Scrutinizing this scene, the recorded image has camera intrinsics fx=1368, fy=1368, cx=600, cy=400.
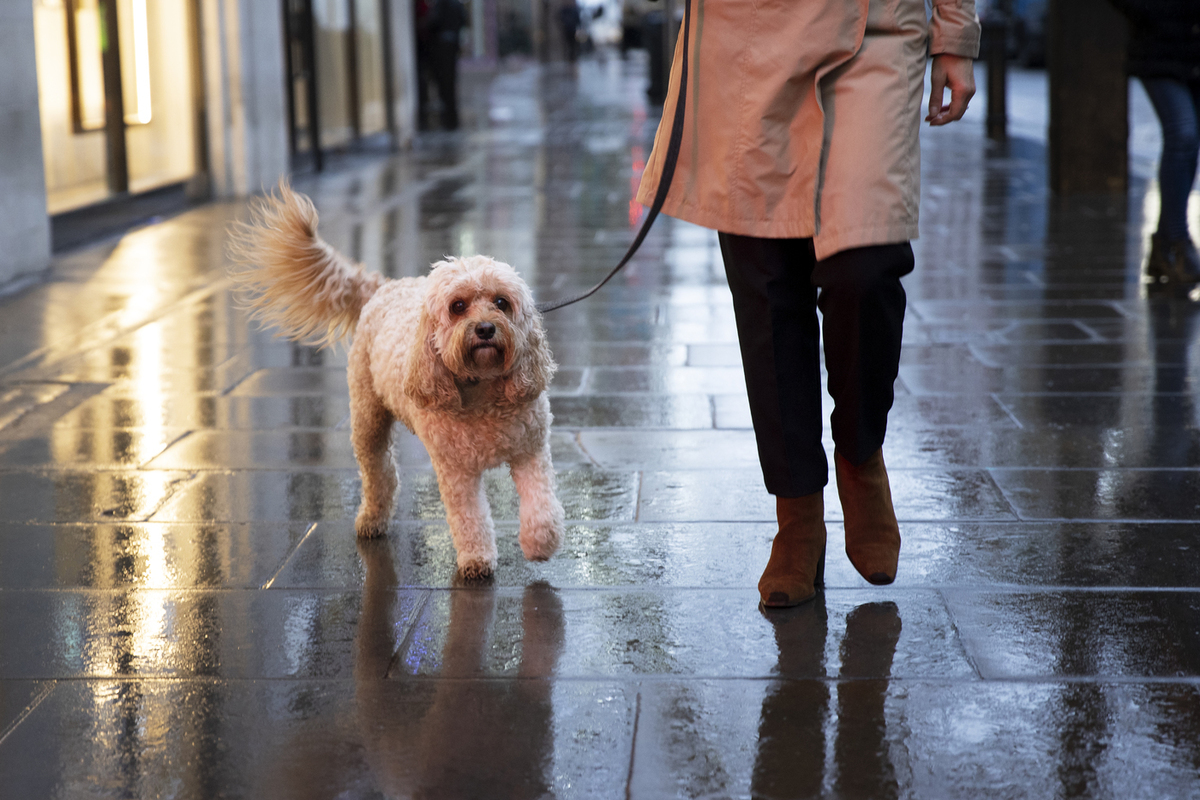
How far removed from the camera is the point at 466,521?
3.41m

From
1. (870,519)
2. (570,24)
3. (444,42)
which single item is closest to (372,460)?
(870,519)

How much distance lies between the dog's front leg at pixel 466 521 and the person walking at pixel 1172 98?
485 cm

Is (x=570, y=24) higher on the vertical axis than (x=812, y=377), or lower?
higher

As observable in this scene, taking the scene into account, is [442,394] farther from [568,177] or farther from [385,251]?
[568,177]

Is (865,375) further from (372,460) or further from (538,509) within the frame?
(372,460)

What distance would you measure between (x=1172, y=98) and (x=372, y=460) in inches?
198

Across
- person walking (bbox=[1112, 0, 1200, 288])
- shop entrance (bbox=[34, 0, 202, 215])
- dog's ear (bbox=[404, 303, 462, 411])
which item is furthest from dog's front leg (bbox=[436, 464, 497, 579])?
shop entrance (bbox=[34, 0, 202, 215])

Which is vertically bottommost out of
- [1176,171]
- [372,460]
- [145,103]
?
[372,460]

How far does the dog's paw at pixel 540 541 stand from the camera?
336 centimetres

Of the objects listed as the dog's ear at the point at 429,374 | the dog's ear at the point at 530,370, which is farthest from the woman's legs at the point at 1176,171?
the dog's ear at the point at 429,374

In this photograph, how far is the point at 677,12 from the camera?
31.5m

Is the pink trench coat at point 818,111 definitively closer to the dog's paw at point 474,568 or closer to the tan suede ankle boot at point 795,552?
the tan suede ankle boot at point 795,552

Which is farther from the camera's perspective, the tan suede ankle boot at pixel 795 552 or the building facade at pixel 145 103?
the building facade at pixel 145 103

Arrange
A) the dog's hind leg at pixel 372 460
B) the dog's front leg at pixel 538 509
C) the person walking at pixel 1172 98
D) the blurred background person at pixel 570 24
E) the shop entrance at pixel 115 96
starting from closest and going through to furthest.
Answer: the dog's front leg at pixel 538 509 → the dog's hind leg at pixel 372 460 → the person walking at pixel 1172 98 → the shop entrance at pixel 115 96 → the blurred background person at pixel 570 24
